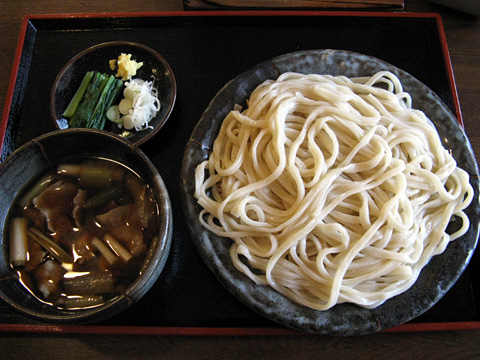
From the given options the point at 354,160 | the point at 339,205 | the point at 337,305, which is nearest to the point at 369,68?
the point at 354,160

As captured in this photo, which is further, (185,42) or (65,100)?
(185,42)

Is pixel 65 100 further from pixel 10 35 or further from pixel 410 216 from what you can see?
pixel 410 216

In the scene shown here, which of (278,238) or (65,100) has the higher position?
(65,100)

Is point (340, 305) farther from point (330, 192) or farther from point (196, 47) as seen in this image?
point (196, 47)

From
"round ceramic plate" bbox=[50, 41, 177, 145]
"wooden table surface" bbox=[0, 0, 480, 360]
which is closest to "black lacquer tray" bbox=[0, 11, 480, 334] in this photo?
"round ceramic plate" bbox=[50, 41, 177, 145]

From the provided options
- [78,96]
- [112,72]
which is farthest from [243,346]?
[112,72]

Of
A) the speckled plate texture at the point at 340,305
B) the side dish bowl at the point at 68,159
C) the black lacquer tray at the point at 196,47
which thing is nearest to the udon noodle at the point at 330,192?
the speckled plate texture at the point at 340,305

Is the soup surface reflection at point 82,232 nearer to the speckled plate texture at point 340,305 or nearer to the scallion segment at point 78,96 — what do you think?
the speckled plate texture at point 340,305
